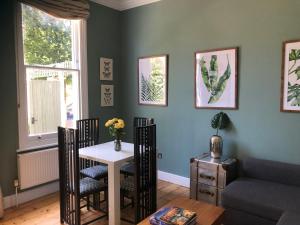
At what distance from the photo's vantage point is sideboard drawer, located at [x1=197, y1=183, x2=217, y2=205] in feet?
9.73

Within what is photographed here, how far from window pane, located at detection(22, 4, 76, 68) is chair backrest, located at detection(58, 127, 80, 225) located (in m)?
1.31

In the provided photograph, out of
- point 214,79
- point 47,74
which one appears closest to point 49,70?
point 47,74

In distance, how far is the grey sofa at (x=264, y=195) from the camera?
2.21 m

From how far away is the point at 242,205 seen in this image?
241cm

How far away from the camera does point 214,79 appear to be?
3.32 metres

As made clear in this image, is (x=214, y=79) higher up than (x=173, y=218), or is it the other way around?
(x=214, y=79)

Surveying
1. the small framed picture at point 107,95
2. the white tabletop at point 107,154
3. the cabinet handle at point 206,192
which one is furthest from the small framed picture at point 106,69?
the cabinet handle at point 206,192

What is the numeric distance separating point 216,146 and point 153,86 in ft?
4.75

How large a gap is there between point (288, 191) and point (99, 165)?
2.13 m

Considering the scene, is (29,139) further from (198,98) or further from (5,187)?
(198,98)

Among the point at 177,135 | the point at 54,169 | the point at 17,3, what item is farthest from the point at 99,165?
the point at 17,3

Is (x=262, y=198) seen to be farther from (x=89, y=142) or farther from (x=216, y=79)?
(x=89, y=142)

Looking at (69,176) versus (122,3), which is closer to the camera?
(69,176)

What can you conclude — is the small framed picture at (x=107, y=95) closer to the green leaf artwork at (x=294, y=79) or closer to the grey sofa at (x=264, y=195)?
the grey sofa at (x=264, y=195)
